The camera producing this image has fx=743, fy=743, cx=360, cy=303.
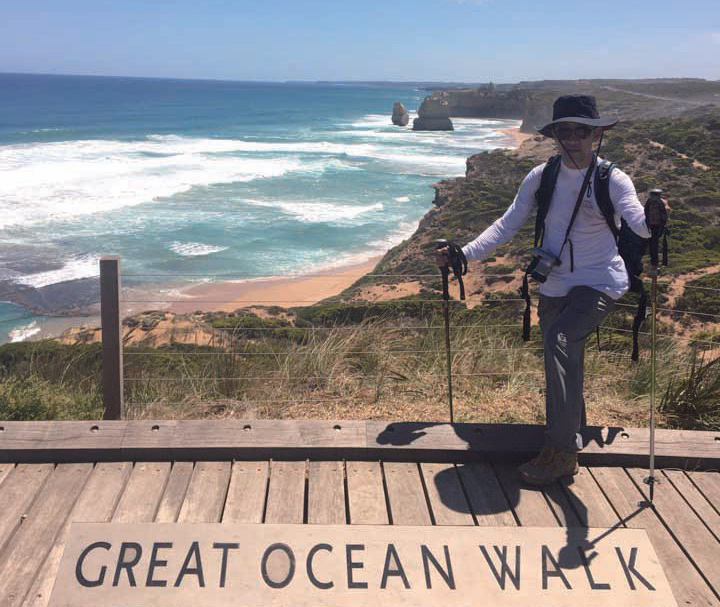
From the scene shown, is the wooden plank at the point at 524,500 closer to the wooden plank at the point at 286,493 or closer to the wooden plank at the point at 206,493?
the wooden plank at the point at 286,493

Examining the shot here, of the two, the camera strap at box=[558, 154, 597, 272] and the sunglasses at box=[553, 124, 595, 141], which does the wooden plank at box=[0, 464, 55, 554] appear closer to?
the camera strap at box=[558, 154, 597, 272]

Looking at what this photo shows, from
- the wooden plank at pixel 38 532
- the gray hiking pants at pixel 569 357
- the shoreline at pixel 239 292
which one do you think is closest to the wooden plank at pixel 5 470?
the wooden plank at pixel 38 532

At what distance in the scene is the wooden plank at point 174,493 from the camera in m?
2.79

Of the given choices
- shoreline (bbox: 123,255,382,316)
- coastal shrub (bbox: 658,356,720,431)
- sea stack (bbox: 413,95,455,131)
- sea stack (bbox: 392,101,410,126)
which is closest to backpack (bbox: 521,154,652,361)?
coastal shrub (bbox: 658,356,720,431)

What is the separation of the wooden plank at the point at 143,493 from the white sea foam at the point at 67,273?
15.9 metres

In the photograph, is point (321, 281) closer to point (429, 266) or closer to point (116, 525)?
point (429, 266)

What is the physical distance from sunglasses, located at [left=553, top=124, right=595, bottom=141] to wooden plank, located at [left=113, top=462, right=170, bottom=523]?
2163 mm

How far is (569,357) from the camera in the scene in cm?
305

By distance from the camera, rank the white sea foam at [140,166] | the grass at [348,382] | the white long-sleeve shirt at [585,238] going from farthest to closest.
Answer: the white sea foam at [140,166]
the grass at [348,382]
the white long-sleeve shirt at [585,238]

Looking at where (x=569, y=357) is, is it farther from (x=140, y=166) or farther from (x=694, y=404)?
(x=140, y=166)

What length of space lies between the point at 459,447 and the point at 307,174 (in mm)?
37396

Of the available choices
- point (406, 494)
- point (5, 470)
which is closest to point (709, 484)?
point (406, 494)

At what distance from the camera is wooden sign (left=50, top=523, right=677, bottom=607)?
238 centimetres

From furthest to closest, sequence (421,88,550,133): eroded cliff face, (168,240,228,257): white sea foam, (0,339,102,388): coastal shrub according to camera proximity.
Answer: (421,88,550,133): eroded cliff face < (168,240,228,257): white sea foam < (0,339,102,388): coastal shrub
